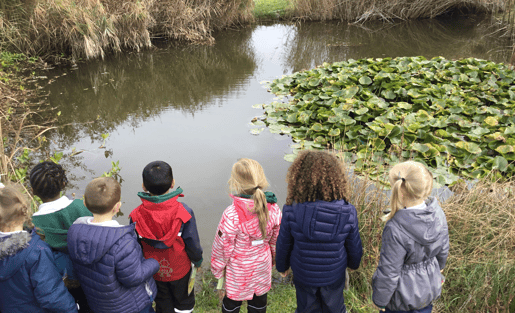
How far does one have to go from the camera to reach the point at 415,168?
62.9 inches

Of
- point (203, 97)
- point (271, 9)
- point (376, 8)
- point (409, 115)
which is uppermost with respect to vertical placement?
point (376, 8)

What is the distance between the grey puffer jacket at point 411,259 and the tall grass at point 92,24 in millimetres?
7953

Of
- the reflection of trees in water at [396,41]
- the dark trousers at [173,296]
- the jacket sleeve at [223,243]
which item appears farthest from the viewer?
the reflection of trees in water at [396,41]

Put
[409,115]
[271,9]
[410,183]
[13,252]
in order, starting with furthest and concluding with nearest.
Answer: [271,9] → [409,115] → [410,183] → [13,252]

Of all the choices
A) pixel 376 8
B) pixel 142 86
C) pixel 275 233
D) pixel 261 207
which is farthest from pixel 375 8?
pixel 261 207

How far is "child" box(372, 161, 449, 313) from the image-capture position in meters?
1.60

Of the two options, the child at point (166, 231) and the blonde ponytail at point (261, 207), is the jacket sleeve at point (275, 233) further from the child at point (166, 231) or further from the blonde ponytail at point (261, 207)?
the child at point (166, 231)

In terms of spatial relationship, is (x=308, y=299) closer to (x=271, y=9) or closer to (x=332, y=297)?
(x=332, y=297)

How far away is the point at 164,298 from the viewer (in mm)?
2098

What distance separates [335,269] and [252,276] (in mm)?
476

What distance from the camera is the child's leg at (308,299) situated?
1.89 meters

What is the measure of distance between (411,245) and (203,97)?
5.50 meters

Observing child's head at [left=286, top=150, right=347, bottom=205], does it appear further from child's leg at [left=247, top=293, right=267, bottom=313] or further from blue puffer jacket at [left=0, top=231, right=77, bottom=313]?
blue puffer jacket at [left=0, top=231, right=77, bottom=313]

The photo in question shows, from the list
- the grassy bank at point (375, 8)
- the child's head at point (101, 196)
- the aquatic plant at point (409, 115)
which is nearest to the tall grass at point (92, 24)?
the grassy bank at point (375, 8)
